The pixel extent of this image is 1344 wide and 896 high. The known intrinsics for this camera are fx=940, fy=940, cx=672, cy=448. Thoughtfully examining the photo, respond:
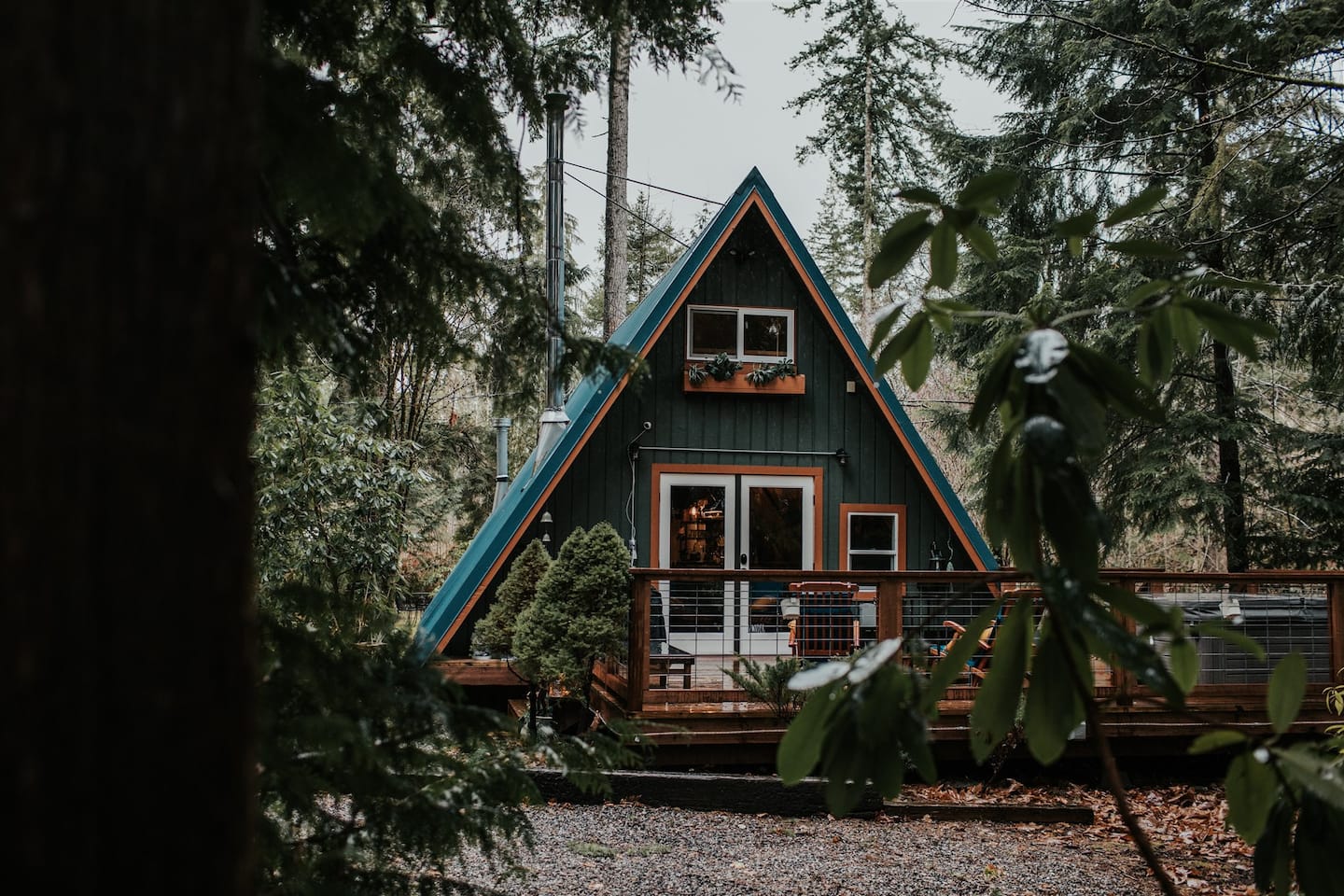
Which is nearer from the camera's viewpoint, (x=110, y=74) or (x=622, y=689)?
(x=110, y=74)

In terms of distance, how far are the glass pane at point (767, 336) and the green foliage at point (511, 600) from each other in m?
3.47

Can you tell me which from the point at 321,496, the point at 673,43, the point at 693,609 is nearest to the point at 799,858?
the point at 673,43

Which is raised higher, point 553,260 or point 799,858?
point 553,260

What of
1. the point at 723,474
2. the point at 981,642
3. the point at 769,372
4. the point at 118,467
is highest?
the point at 769,372

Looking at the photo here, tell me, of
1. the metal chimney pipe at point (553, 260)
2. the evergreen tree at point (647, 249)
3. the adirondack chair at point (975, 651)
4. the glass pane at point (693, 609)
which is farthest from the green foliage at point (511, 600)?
the evergreen tree at point (647, 249)

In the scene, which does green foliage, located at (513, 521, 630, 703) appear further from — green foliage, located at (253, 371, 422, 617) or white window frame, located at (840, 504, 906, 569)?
white window frame, located at (840, 504, 906, 569)

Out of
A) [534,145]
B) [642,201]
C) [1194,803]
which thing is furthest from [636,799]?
[642,201]

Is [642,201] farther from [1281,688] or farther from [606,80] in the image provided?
[1281,688]

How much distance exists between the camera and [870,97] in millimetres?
19875

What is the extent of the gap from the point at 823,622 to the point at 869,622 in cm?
46

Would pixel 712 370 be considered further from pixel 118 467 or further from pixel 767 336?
pixel 118 467

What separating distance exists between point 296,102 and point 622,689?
6119mm

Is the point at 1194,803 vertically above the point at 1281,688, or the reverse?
the point at 1281,688

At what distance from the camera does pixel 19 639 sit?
673 millimetres
